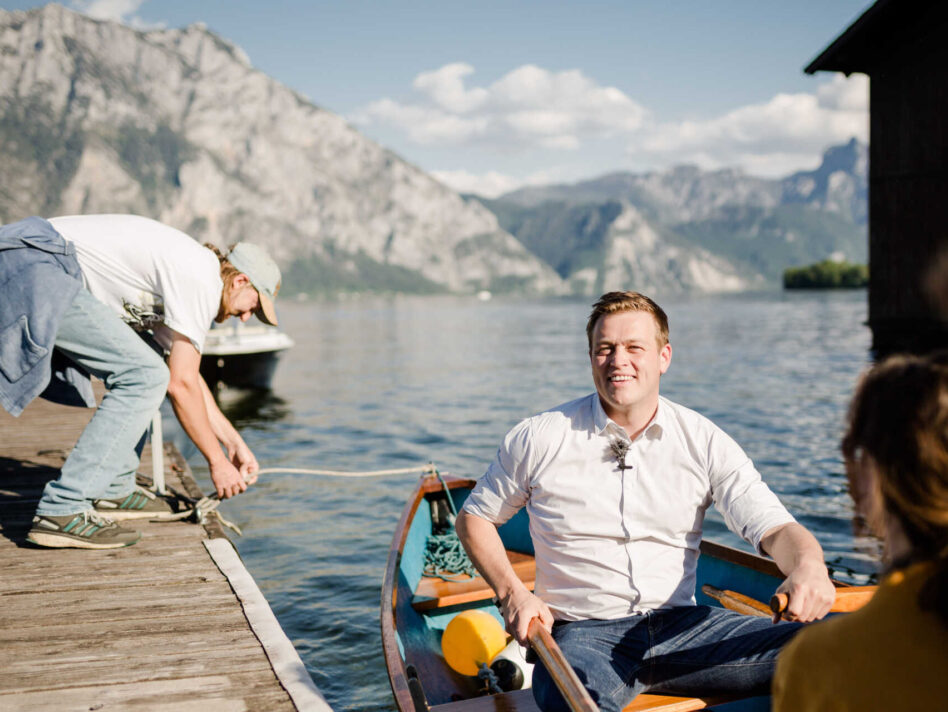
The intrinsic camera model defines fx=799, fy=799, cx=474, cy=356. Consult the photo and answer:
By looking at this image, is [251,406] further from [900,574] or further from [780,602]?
[900,574]

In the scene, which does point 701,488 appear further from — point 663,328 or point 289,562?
point 289,562

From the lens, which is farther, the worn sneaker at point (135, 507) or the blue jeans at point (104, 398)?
the worn sneaker at point (135, 507)

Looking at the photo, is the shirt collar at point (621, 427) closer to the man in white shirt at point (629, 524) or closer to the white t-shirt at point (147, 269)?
the man in white shirt at point (629, 524)

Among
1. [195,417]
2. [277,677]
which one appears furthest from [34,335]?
[277,677]

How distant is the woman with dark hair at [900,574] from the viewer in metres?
1.41

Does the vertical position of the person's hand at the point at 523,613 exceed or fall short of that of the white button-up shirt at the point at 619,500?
it falls short

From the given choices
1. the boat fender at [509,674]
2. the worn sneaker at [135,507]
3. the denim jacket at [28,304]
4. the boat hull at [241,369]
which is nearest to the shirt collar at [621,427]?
the boat fender at [509,674]

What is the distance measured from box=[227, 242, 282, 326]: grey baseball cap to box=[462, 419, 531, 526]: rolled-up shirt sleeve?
226cm

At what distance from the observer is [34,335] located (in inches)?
183

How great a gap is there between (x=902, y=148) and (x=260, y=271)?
64.4ft

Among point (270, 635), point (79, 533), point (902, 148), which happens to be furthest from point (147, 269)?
point (902, 148)

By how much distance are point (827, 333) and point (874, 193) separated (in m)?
22.9

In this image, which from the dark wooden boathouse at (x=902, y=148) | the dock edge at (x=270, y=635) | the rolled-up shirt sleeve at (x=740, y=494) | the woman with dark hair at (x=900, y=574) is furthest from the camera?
the dark wooden boathouse at (x=902, y=148)

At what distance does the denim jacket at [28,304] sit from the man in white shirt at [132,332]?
143 mm
